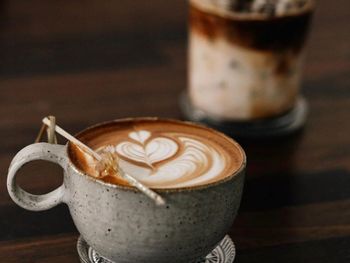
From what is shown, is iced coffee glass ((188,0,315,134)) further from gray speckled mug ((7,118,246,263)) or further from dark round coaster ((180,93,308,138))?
gray speckled mug ((7,118,246,263))

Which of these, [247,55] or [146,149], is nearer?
[146,149]

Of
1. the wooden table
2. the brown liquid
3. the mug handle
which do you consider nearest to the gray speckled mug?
the mug handle

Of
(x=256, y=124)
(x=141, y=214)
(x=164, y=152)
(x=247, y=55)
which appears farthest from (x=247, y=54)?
(x=141, y=214)

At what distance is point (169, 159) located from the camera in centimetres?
76

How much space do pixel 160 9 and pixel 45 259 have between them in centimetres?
104

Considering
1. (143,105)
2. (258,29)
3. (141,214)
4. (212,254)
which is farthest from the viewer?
(143,105)

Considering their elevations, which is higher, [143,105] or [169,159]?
[169,159]

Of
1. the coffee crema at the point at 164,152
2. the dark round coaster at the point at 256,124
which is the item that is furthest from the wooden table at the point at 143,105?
the coffee crema at the point at 164,152

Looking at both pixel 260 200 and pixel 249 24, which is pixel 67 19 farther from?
pixel 260 200

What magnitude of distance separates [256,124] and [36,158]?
0.50 metres

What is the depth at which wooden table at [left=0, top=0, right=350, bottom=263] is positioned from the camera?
2.80 ft

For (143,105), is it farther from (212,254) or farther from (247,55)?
(212,254)

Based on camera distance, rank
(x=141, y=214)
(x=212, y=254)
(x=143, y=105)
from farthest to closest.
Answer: (x=143, y=105)
(x=212, y=254)
(x=141, y=214)

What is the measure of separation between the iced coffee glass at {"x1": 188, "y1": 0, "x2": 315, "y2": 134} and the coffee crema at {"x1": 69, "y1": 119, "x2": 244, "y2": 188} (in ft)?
1.02
